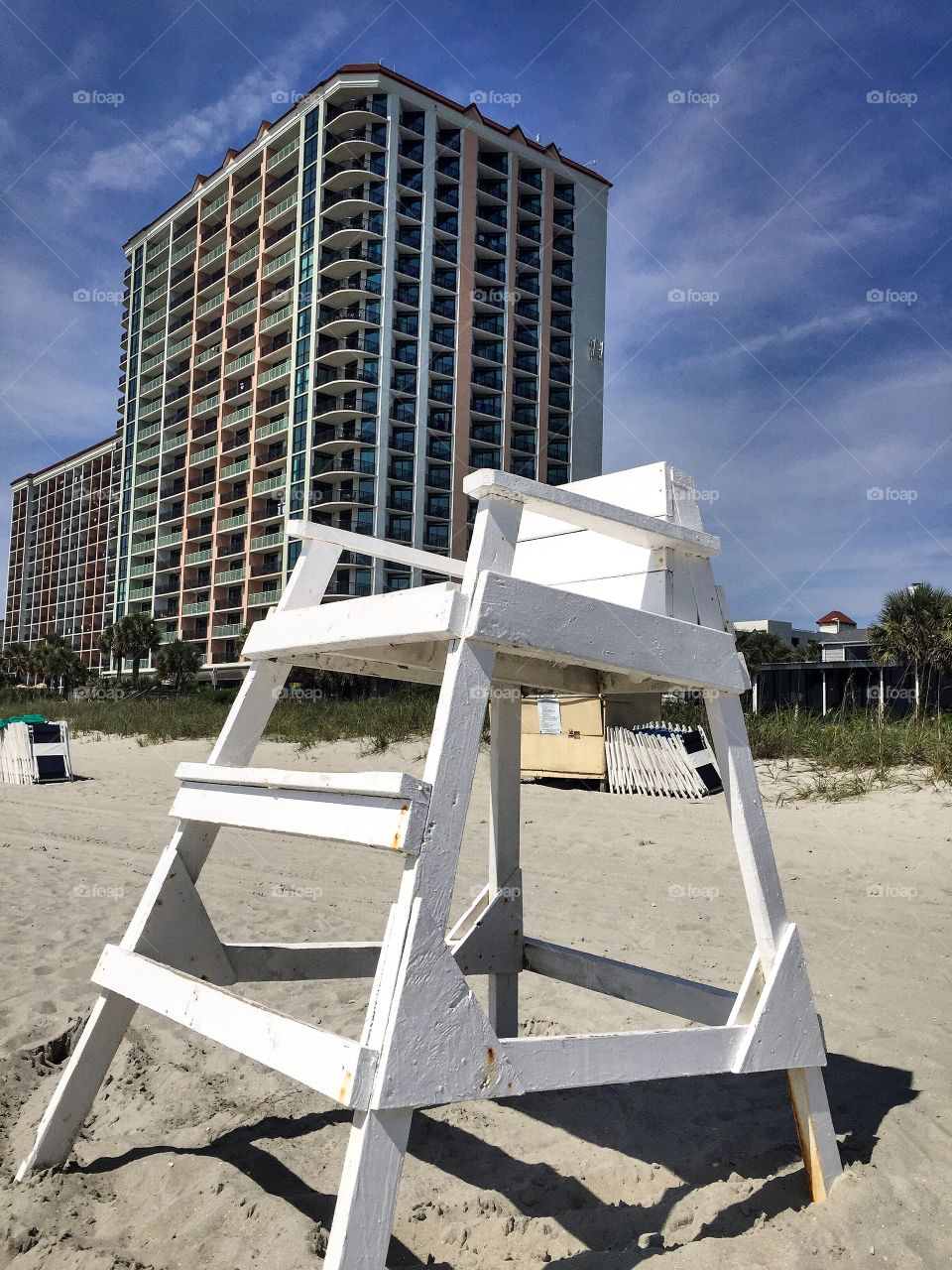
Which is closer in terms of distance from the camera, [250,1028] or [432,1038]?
[432,1038]

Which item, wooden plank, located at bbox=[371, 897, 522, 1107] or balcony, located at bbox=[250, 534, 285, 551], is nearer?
wooden plank, located at bbox=[371, 897, 522, 1107]

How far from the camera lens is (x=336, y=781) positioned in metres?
1.71

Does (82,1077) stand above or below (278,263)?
below

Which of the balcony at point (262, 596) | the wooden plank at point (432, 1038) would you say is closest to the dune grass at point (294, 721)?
the wooden plank at point (432, 1038)

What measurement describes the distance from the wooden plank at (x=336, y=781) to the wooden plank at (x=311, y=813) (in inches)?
0.5

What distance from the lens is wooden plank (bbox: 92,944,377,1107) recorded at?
1465 millimetres

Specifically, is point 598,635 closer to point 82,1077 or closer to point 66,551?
point 82,1077

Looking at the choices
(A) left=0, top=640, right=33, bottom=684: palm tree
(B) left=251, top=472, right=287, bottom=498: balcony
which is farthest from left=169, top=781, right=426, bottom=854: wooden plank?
(A) left=0, top=640, right=33, bottom=684: palm tree

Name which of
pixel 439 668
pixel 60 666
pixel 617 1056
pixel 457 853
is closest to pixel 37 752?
pixel 439 668

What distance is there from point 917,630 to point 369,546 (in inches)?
1144

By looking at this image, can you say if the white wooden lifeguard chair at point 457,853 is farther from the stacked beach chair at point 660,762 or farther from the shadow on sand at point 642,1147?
the stacked beach chair at point 660,762

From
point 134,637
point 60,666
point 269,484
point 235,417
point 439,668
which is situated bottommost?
point 439,668

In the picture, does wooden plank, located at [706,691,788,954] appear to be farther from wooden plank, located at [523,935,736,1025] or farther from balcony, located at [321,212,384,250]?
balcony, located at [321,212,384,250]

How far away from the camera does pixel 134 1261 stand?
6.51 feet
